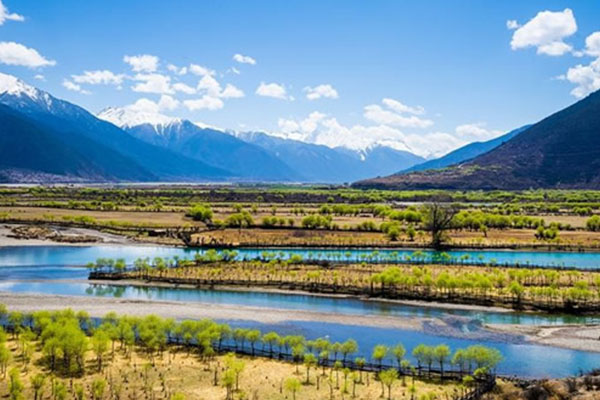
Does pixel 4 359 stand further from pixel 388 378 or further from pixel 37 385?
pixel 388 378

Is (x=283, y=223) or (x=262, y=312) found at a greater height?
(x=283, y=223)

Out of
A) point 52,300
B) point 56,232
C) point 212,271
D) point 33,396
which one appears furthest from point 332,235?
point 33,396

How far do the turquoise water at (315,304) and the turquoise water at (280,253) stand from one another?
0.16 metres

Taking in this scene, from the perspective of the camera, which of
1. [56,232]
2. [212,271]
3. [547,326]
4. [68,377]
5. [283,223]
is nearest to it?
[68,377]

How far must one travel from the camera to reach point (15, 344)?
44.1m

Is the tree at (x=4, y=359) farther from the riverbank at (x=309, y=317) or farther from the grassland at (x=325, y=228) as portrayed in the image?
the grassland at (x=325, y=228)

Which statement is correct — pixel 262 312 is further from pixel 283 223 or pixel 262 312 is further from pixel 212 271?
pixel 283 223

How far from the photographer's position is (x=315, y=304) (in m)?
62.6

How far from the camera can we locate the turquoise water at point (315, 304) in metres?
44.2

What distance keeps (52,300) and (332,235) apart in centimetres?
6536

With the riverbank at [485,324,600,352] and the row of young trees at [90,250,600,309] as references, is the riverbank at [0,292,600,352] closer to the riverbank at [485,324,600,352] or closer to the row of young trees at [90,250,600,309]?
the riverbank at [485,324,600,352]

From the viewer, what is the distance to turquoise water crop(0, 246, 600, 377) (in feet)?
145

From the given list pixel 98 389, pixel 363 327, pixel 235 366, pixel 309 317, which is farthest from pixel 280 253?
pixel 98 389

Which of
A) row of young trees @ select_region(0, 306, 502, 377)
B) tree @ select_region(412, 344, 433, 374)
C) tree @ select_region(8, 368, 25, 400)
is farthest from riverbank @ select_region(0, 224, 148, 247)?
tree @ select_region(412, 344, 433, 374)
